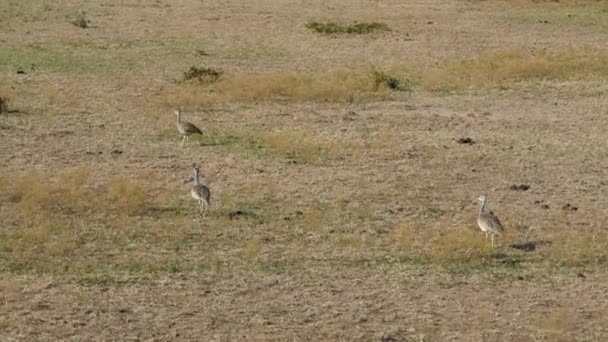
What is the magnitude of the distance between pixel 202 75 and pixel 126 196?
1127 cm

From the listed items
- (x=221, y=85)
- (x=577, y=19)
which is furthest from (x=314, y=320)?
(x=577, y=19)

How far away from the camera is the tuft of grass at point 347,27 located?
3809 centimetres

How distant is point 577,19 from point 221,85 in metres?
16.8

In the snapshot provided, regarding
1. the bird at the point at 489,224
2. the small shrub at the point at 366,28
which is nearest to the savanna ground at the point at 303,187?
the bird at the point at 489,224

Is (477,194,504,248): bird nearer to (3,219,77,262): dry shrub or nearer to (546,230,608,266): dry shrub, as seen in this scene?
(546,230,608,266): dry shrub

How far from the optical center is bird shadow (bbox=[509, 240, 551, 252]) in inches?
628

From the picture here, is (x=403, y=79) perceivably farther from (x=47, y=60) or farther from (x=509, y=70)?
(x=47, y=60)

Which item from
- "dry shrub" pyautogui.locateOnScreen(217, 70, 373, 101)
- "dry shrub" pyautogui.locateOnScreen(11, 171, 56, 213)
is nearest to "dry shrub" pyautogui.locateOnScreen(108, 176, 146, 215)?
"dry shrub" pyautogui.locateOnScreen(11, 171, 56, 213)

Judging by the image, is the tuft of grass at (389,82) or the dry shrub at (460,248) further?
the tuft of grass at (389,82)

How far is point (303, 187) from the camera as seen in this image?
19.2 meters

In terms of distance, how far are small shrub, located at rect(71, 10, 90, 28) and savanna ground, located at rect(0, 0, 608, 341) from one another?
5.90ft

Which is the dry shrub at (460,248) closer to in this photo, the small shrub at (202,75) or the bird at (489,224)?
the bird at (489,224)

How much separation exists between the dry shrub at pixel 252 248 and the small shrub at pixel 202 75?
13.1 m

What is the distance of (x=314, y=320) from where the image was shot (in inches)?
525
